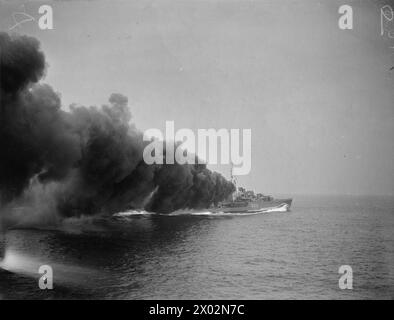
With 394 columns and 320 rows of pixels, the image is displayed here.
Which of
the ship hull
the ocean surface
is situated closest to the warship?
the ship hull

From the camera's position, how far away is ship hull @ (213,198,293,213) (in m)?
90.1

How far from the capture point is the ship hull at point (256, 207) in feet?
296

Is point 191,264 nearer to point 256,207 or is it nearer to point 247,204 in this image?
point 247,204

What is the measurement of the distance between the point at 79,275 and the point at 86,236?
18.7 meters

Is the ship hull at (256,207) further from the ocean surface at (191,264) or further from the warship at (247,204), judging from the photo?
the ocean surface at (191,264)

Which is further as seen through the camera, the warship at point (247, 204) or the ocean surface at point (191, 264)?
the warship at point (247, 204)

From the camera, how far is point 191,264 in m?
30.1

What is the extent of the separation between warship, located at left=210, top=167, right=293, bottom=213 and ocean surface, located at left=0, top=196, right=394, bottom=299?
40.4 meters

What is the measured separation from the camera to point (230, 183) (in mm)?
99125

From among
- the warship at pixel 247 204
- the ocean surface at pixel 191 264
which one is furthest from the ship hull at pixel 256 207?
the ocean surface at pixel 191 264

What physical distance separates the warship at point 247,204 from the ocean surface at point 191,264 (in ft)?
133

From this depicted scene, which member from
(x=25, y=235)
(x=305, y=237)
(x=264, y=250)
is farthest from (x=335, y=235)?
(x=25, y=235)

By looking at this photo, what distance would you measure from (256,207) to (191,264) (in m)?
66.6

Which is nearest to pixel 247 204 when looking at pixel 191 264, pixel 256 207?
pixel 256 207
